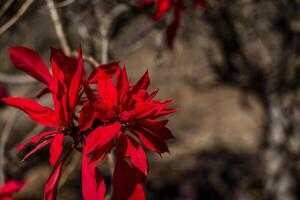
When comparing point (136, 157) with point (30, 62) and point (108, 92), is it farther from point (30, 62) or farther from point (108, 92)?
point (30, 62)

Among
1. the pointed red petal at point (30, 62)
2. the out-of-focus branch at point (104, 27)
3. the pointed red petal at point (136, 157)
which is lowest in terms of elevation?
the pointed red petal at point (136, 157)

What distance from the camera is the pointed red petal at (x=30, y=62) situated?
0.76 metres

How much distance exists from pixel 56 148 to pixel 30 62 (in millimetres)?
150

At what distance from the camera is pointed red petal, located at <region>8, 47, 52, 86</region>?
2.48 ft

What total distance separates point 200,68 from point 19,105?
455 cm

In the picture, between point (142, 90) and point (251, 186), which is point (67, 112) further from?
point (251, 186)

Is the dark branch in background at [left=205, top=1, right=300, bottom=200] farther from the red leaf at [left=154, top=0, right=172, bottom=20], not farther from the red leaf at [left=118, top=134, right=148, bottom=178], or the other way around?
the red leaf at [left=118, top=134, right=148, bottom=178]

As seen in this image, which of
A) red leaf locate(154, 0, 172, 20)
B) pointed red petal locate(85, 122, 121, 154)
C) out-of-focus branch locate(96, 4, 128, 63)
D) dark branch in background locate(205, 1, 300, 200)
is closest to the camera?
pointed red petal locate(85, 122, 121, 154)

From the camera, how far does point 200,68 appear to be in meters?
5.21

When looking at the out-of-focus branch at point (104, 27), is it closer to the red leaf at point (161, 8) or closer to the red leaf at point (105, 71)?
the red leaf at point (161, 8)

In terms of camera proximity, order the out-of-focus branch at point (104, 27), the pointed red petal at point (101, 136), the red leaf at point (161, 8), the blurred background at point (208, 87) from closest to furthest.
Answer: the pointed red petal at point (101, 136) < the red leaf at point (161, 8) < the out-of-focus branch at point (104, 27) < the blurred background at point (208, 87)

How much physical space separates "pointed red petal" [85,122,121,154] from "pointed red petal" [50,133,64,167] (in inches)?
2.0

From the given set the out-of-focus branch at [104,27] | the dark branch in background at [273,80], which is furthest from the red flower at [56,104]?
the dark branch in background at [273,80]

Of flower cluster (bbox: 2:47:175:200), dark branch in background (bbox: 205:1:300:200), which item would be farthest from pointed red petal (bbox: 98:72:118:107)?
dark branch in background (bbox: 205:1:300:200)
